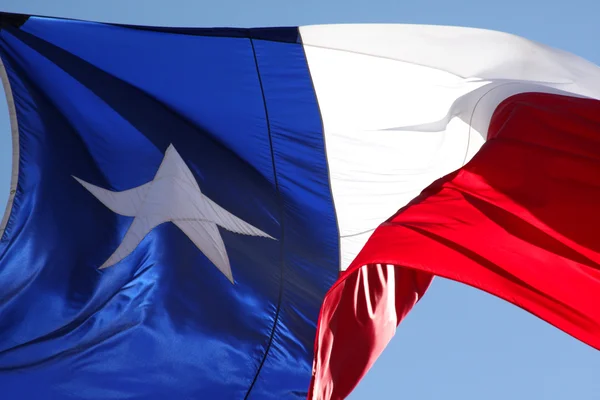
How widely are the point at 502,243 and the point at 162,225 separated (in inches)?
112

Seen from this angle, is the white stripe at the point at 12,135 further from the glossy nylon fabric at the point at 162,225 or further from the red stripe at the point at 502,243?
the red stripe at the point at 502,243

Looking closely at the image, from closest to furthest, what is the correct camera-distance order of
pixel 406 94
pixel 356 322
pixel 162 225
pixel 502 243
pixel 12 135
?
1. pixel 502 243
2. pixel 356 322
3. pixel 12 135
4. pixel 406 94
5. pixel 162 225

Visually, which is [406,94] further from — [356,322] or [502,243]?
[356,322]

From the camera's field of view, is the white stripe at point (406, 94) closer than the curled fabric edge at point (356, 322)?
No

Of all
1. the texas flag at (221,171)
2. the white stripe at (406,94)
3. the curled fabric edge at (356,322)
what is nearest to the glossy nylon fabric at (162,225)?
the texas flag at (221,171)

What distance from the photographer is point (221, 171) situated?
9680 millimetres

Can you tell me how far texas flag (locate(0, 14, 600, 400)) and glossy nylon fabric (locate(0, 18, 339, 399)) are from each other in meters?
0.01

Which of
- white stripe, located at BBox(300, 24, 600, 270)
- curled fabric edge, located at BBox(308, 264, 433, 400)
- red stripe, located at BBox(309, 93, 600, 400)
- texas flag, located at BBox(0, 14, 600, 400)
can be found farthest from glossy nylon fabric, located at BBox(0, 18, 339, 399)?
red stripe, located at BBox(309, 93, 600, 400)

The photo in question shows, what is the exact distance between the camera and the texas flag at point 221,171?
908 cm

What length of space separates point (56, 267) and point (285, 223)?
5.75 feet

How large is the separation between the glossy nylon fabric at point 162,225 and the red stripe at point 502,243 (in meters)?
1.31

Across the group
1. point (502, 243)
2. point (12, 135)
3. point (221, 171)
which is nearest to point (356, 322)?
point (502, 243)

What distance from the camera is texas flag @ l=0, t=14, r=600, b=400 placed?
9.08 metres

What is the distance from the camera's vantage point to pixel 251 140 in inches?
382
